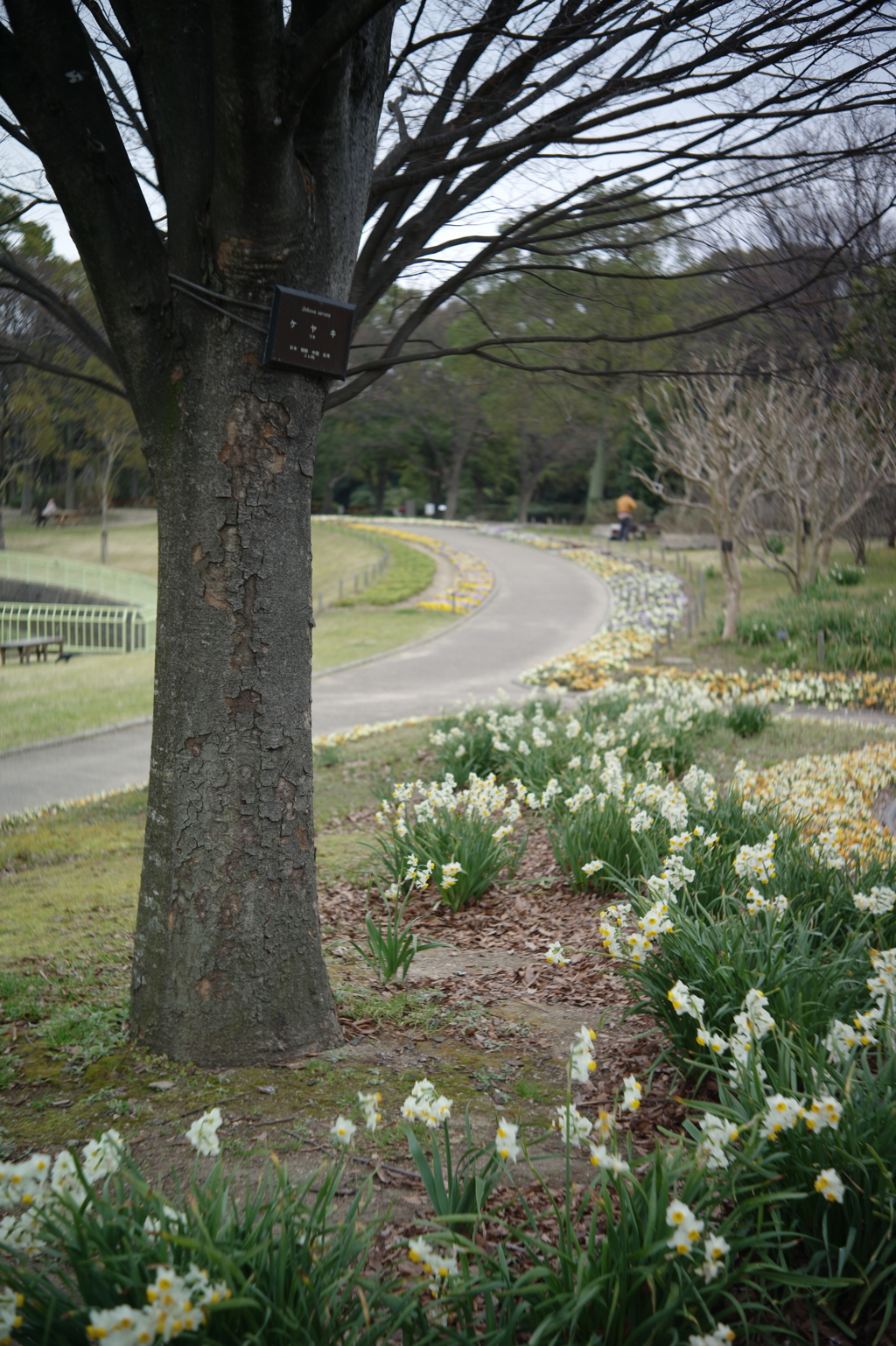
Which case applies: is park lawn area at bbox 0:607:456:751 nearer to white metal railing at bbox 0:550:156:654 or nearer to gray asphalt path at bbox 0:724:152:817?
gray asphalt path at bbox 0:724:152:817

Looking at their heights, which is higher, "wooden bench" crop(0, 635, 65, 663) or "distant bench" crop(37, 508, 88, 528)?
"distant bench" crop(37, 508, 88, 528)

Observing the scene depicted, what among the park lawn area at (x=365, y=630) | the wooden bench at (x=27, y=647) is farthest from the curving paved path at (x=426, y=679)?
the wooden bench at (x=27, y=647)

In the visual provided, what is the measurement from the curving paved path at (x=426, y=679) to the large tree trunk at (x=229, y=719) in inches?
233

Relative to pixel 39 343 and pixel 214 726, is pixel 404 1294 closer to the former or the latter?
pixel 214 726

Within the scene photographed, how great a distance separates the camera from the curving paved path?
9258 mm

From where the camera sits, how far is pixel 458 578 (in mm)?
27781

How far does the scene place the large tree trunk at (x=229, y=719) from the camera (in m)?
2.88

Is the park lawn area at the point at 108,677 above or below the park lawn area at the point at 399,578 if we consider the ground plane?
below

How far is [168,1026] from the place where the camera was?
9.82 ft

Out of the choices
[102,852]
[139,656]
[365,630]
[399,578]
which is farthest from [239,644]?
[399,578]

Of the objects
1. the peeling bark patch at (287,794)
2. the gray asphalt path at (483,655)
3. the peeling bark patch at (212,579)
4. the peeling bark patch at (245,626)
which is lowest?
the gray asphalt path at (483,655)

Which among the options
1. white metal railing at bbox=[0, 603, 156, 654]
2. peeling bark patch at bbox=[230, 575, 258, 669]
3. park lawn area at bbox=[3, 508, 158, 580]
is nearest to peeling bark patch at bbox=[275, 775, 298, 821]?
peeling bark patch at bbox=[230, 575, 258, 669]

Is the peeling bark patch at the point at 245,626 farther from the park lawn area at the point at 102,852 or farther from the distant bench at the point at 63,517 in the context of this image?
the distant bench at the point at 63,517

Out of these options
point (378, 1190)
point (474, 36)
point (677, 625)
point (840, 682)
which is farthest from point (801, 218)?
point (677, 625)
